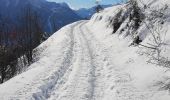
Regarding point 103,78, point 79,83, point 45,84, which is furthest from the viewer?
point 103,78

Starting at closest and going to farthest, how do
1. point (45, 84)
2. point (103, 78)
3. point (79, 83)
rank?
point (45, 84) < point (79, 83) < point (103, 78)

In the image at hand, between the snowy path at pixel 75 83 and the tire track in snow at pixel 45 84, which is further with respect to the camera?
the tire track in snow at pixel 45 84

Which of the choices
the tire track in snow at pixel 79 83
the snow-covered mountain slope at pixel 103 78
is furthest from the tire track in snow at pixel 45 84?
the tire track in snow at pixel 79 83

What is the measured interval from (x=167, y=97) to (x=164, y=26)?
7336 millimetres

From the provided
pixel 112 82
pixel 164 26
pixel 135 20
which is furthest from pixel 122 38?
pixel 112 82

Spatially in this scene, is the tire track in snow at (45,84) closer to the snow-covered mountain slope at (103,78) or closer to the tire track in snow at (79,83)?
the snow-covered mountain slope at (103,78)

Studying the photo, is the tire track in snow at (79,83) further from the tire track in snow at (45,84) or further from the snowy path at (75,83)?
the tire track in snow at (45,84)

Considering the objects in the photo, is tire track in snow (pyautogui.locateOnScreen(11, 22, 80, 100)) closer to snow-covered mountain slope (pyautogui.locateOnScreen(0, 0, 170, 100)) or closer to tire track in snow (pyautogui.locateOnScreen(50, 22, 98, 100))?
snow-covered mountain slope (pyautogui.locateOnScreen(0, 0, 170, 100))

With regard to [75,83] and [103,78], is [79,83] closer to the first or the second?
[75,83]

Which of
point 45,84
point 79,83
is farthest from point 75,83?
point 45,84

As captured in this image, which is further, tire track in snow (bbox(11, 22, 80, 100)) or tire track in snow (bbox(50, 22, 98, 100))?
tire track in snow (bbox(11, 22, 80, 100))

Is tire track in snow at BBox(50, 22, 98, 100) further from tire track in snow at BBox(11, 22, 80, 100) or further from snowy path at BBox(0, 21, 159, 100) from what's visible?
tire track in snow at BBox(11, 22, 80, 100)

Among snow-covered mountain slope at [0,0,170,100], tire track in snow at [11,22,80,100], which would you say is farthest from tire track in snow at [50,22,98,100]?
tire track in snow at [11,22,80,100]

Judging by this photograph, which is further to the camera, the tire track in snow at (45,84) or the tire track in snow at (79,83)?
the tire track in snow at (45,84)
